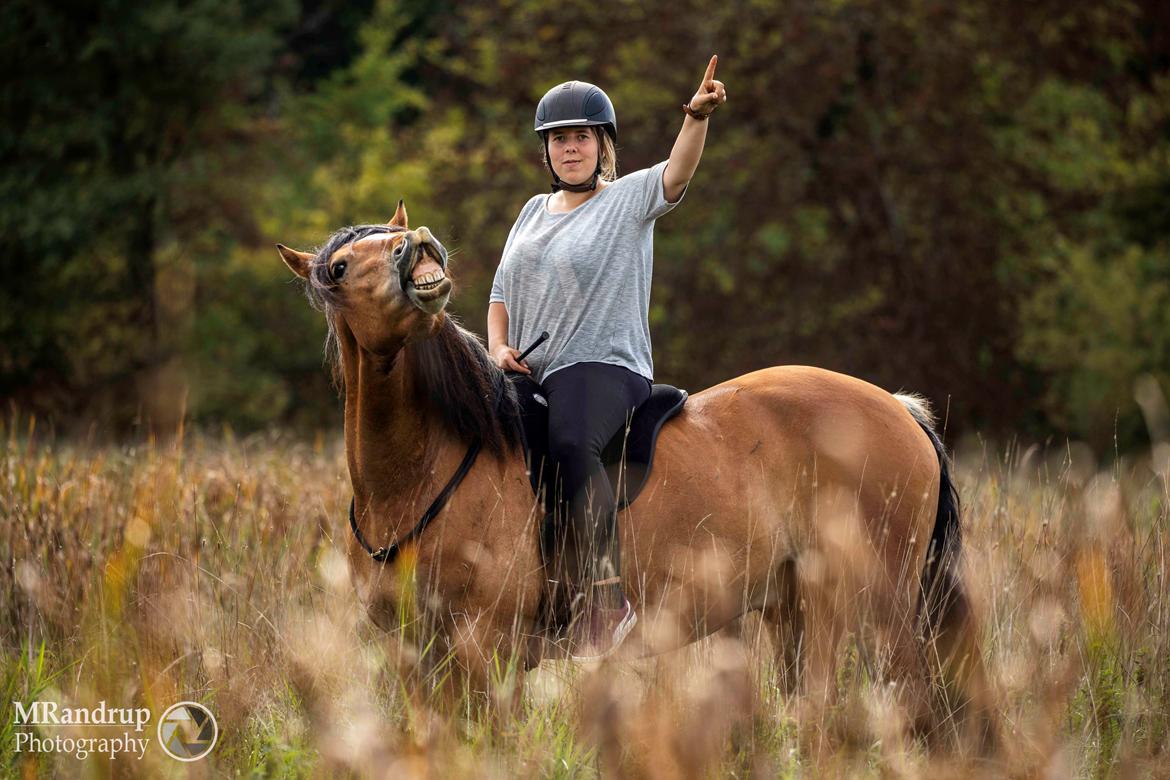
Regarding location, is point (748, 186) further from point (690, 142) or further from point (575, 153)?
point (690, 142)

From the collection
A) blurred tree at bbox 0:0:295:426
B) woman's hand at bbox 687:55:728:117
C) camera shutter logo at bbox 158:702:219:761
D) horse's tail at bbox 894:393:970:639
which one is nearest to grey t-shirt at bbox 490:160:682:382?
woman's hand at bbox 687:55:728:117

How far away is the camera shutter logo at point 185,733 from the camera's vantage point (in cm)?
312

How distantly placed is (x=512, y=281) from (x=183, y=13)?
57.8 feet

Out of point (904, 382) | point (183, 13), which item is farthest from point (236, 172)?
point (904, 382)

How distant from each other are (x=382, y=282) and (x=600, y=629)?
133 cm

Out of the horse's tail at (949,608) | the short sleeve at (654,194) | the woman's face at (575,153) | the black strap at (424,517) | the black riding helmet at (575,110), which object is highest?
the black riding helmet at (575,110)

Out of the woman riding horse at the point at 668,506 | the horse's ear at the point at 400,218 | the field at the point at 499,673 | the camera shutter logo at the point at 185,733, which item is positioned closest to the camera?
the field at the point at 499,673

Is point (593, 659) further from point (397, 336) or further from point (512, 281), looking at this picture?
point (512, 281)

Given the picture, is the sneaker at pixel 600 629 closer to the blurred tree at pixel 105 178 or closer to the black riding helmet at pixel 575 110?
the black riding helmet at pixel 575 110

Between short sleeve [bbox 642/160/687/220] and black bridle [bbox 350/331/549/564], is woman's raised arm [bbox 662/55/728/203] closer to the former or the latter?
short sleeve [bbox 642/160/687/220]

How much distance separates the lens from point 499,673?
349cm

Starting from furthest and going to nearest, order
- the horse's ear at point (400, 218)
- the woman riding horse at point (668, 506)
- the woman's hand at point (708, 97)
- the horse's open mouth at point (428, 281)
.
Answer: the horse's ear at point (400, 218), the woman's hand at point (708, 97), the woman riding horse at point (668, 506), the horse's open mouth at point (428, 281)

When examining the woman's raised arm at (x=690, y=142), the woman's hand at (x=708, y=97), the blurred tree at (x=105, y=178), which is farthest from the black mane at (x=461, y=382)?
the blurred tree at (x=105, y=178)

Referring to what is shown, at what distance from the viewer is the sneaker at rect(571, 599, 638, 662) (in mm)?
3764
